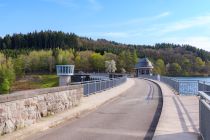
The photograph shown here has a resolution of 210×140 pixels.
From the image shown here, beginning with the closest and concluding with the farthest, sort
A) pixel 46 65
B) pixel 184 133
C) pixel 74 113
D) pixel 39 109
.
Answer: pixel 184 133 → pixel 39 109 → pixel 74 113 → pixel 46 65

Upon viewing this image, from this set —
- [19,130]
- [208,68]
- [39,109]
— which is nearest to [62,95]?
[39,109]

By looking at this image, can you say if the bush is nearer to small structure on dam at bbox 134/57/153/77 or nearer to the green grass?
the green grass

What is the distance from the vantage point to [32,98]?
12.6m

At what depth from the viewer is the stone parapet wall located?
10648 mm

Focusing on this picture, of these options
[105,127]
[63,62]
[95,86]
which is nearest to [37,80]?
[63,62]

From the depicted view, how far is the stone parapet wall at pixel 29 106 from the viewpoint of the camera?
34.9ft

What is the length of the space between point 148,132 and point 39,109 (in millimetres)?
3896

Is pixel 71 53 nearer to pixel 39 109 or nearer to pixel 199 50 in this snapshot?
pixel 199 50

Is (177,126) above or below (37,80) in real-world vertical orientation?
above

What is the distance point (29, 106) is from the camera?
40.3 feet

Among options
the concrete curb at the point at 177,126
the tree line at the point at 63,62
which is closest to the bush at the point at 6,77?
the tree line at the point at 63,62

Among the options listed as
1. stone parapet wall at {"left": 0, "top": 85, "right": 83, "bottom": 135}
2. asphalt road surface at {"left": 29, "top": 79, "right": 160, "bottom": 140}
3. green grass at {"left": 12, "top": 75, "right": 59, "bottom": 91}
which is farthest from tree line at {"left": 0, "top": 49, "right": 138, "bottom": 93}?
stone parapet wall at {"left": 0, "top": 85, "right": 83, "bottom": 135}

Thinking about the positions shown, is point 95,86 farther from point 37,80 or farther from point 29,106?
point 37,80

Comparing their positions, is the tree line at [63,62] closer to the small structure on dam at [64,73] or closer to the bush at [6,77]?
the bush at [6,77]
